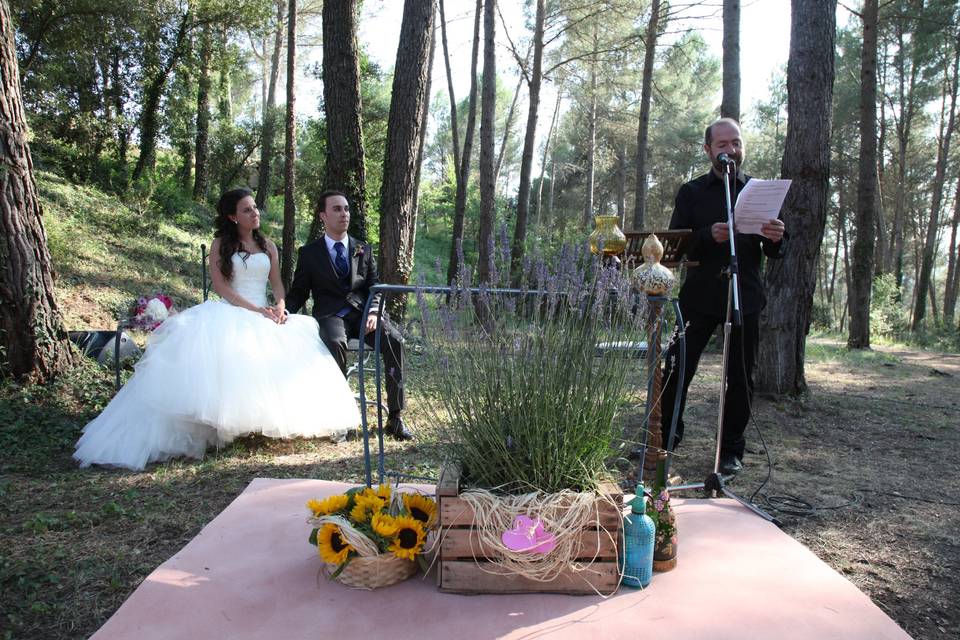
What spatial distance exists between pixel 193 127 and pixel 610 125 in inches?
471

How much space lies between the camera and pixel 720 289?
128 inches

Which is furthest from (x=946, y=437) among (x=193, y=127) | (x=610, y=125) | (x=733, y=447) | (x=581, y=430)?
(x=193, y=127)

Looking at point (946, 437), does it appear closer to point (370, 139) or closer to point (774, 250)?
point (774, 250)

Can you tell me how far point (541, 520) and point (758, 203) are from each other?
188 cm

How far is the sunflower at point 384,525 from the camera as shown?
2.03 m

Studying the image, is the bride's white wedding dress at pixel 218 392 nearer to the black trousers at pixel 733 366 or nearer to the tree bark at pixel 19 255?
the tree bark at pixel 19 255

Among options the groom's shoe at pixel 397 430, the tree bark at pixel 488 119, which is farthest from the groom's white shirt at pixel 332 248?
the tree bark at pixel 488 119

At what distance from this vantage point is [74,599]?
2.11 meters

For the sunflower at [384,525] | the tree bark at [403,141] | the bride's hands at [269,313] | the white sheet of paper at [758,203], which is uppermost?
the tree bark at [403,141]

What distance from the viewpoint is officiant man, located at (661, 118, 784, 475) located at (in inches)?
126

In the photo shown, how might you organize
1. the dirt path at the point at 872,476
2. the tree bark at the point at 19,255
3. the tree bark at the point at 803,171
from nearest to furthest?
the dirt path at the point at 872,476
the tree bark at the point at 19,255
the tree bark at the point at 803,171

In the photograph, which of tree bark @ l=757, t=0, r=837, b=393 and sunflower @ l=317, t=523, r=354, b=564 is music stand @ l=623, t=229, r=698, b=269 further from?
tree bark @ l=757, t=0, r=837, b=393

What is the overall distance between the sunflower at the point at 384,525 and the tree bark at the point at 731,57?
6.72 m

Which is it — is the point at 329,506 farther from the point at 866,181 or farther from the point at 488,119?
the point at 866,181
